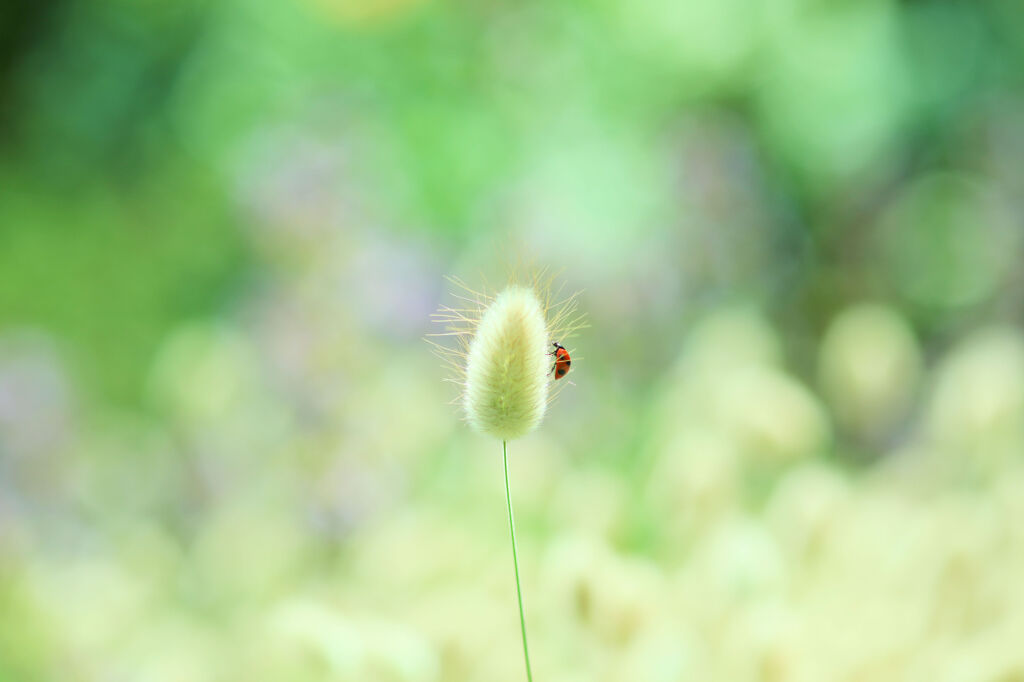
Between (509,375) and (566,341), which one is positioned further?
(566,341)

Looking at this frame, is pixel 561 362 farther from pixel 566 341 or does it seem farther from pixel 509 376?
pixel 566 341

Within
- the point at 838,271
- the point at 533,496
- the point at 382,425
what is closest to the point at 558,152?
the point at 838,271

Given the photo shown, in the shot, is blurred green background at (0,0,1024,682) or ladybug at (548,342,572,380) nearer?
ladybug at (548,342,572,380)

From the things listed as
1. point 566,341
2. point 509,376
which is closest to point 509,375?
point 509,376

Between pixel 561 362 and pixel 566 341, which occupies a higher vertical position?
pixel 566 341

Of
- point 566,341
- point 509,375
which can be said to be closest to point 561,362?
point 509,375
